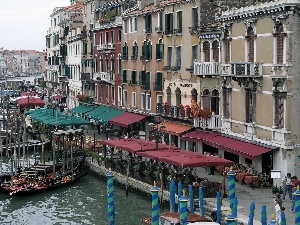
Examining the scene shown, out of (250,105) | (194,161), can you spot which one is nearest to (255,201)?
(194,161)

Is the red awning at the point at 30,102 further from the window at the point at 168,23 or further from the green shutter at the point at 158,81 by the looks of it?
the window at the point at 168,23

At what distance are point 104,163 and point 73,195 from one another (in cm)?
488

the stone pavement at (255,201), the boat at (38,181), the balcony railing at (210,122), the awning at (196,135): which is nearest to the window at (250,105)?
the balcony railing at (210,122)

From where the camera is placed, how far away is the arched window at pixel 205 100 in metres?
39.3

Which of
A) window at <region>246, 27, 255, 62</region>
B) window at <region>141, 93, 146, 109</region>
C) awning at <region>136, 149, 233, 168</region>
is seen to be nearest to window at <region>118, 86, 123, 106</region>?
window at <region>141, 93, 146, 109</region>

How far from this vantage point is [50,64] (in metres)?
91.2

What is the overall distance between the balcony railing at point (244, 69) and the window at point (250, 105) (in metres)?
1.11

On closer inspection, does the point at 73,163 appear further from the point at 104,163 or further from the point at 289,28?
the point at 289,28

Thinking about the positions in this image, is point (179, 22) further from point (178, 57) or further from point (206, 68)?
point (206, 68)

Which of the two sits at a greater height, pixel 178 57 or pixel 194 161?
pixel 178 57

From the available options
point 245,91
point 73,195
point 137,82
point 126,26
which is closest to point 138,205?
point 73,195

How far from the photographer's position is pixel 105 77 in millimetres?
57344

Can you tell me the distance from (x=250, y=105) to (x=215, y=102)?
486 centimetres

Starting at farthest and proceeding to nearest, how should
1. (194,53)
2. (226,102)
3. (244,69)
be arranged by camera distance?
1. (194,53)
2. (226,102)
3. (244,69)
